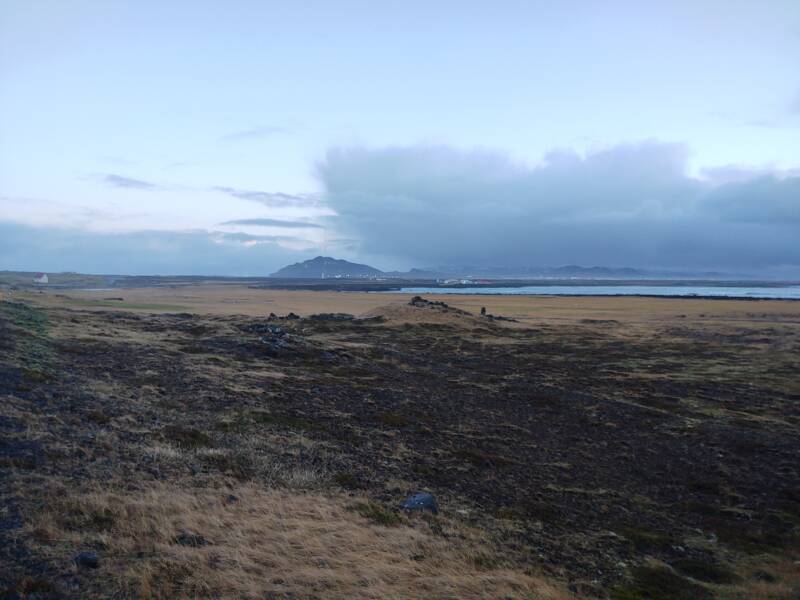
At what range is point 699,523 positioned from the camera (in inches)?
425

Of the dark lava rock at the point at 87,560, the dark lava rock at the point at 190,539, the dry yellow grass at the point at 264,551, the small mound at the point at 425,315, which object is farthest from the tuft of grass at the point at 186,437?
the small mound at the point at 425,315

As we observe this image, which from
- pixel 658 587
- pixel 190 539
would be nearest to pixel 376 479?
pixel 190 539

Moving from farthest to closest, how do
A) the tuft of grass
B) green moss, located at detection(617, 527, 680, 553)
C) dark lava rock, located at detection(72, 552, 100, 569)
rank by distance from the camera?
the tuft of grass, green moss, located at detection(617, 527, 680, 553), dark lava rock, located at detection(72, 552, 100, 569)

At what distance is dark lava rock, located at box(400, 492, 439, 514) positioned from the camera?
9.88 m

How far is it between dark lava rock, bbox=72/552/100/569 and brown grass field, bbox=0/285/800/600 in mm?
60

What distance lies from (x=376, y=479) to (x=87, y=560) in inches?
241

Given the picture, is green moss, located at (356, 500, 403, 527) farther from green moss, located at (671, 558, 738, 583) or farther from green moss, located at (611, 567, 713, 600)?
green moss, located at (671, 558, 738, 583)

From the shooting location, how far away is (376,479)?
11.6m

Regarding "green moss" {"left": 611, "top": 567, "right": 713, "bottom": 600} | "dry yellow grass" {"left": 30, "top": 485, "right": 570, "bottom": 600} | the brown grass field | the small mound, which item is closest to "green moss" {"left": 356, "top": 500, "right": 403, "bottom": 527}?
the brown grass field

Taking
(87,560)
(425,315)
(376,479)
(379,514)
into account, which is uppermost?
(425,315)

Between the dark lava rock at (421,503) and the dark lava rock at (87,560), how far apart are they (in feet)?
17.0

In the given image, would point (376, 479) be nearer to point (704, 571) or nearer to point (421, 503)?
point (421, 503)

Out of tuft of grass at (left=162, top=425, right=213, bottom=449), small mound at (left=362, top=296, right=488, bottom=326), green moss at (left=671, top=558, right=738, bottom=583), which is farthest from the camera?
small mound at (left=362, top=296, right=488, bottom=326)

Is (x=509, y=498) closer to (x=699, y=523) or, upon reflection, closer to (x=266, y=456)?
(x=699, y=523)
